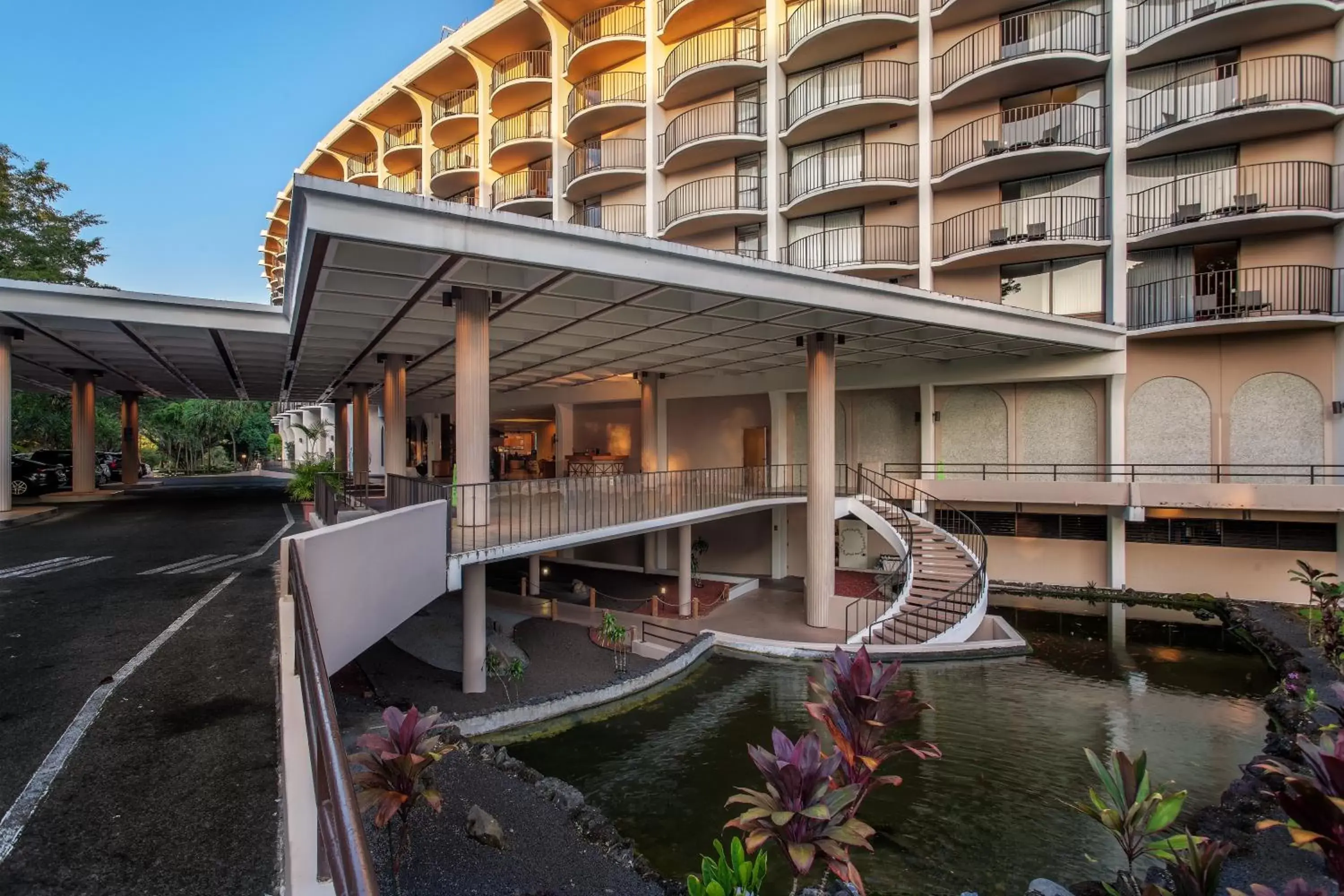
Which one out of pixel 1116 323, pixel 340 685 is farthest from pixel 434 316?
pixel 1116 323

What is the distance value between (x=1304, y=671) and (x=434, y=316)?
17.5m

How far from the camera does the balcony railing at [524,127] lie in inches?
1020

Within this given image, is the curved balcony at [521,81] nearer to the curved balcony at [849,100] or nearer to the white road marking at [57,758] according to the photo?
the curved balcony at [849,100]

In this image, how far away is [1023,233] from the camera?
704 inches

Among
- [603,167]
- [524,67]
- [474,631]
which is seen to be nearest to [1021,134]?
[603,167]

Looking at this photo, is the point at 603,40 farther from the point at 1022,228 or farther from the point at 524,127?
the point at 1022,228

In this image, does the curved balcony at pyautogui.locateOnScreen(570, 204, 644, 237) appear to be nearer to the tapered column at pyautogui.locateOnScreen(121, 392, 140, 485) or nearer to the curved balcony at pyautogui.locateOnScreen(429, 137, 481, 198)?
the curved balcony at pyautogui.locateOnScreen(429, 137, 481, 198)

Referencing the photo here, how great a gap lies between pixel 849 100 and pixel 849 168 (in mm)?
2150

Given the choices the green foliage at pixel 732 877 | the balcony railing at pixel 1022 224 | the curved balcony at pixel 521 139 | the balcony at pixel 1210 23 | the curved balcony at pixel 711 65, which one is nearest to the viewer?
the green foliage at pixel 732 877

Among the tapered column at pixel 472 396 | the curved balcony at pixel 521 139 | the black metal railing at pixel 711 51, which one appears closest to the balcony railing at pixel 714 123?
the black metal railing at pixel 711 51

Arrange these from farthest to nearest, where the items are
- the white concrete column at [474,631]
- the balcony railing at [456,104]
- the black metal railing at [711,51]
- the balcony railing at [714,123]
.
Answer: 1. the balcony railing at [456,104]
2. the balcony railing at [714,123]
3. the black metal railing at [711,51]
4. the white concrete column at [474,631]

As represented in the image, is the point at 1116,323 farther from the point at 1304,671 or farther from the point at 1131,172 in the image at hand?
the point at 1304,671

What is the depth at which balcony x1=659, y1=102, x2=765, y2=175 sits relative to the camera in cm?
2094

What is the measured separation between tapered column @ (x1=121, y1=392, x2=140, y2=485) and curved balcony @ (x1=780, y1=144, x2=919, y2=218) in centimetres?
2851
